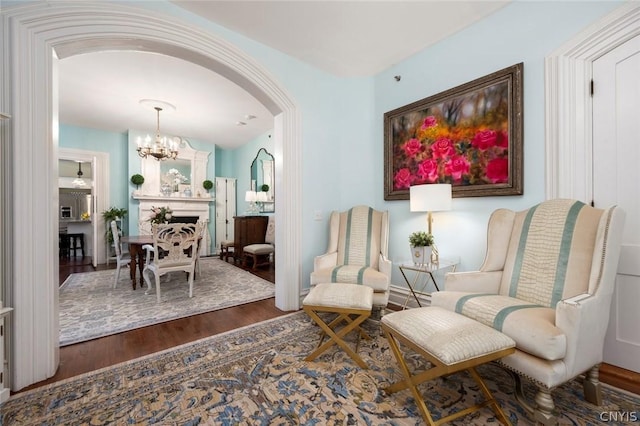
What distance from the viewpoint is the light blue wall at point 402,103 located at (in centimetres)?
215

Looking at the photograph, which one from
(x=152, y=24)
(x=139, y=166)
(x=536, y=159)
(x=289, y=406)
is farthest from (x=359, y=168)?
(x=139, y=166)

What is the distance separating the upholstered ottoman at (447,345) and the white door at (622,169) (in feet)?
3.98

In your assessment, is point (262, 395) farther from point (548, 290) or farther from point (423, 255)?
point (548, 290)

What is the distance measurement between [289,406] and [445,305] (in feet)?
3.90

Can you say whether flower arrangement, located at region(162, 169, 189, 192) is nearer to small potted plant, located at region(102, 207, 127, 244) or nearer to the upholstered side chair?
small potted plant, located at region(102, 207, 127, 244)

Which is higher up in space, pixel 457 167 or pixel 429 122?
pixel 429 122

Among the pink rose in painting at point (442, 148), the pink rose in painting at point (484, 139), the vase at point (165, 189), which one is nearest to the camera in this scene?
the pink rose in painting at point (484, 139)

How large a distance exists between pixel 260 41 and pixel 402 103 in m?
1.76

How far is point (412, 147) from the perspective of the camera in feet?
9.92

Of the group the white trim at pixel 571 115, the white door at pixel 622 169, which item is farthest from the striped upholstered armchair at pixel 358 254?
the white door at pixel 622 169

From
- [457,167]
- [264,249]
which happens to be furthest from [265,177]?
[457,167]

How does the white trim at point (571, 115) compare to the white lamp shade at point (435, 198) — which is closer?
the white trim at point (571, 115)

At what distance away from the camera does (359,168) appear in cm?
355

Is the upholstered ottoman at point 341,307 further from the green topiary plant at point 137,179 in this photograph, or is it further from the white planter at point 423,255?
the green topiary plant at point 137,179
